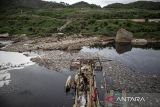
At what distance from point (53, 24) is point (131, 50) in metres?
18.5

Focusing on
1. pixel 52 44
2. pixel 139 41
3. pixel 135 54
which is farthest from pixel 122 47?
pixel 52 44

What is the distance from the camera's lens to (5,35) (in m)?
34.9

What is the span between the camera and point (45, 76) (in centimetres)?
1738

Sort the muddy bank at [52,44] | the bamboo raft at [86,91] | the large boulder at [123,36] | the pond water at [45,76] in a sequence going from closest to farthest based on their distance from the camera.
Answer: the bamboo raft at [86,91]
the pond water at [45,76]
the muddy bank at [52,44]
the large boulder at [123,36]

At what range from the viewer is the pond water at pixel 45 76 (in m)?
13.3

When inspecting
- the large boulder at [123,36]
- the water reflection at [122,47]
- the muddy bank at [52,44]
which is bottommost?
the water reflection at [122,47]

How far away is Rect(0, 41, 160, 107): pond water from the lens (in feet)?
43.6

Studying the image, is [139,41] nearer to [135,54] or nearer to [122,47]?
[122,47]

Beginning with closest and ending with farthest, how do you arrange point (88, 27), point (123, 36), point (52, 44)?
point (52, 44) < point (123, 36) < point (88, 27)

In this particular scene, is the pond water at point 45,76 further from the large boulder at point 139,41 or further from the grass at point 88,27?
the grass at point 88,27

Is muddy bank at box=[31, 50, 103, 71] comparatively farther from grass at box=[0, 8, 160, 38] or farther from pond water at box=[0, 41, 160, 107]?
grass at box=[0, 8, 160, 38]

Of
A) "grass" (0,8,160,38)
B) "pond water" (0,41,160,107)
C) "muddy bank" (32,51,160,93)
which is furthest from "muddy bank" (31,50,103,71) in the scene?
"grass" (0,8,160,38)

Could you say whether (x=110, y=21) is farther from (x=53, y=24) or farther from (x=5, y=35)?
(x=5, y=35)

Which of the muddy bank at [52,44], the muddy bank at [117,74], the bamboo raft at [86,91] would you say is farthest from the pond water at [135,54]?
the bamboo raft at [86,91]
